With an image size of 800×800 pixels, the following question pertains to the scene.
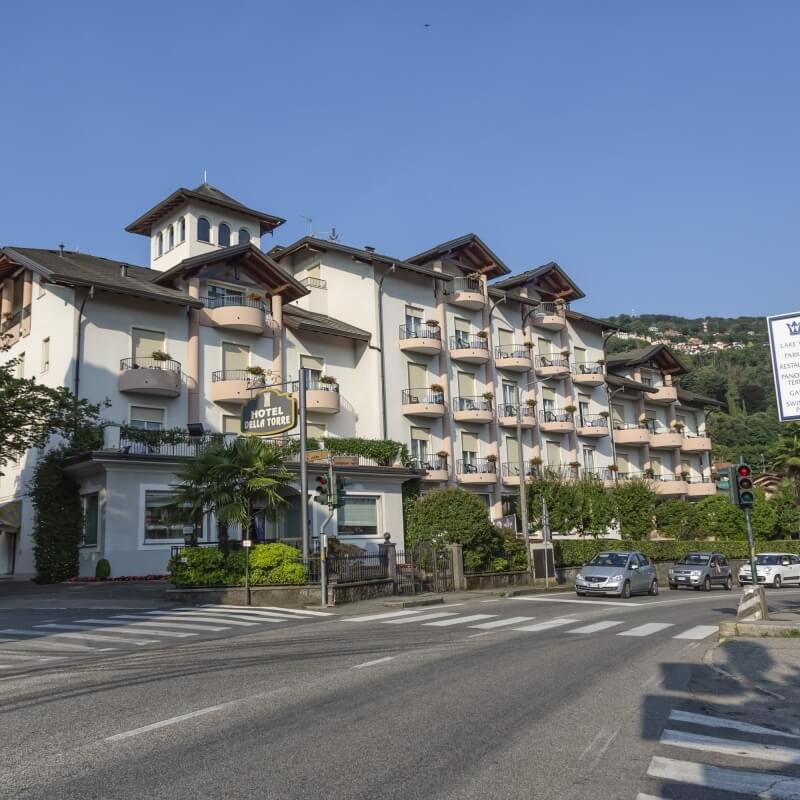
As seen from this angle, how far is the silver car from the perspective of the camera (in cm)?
2744

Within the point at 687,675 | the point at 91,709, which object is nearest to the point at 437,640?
the point at 687,675

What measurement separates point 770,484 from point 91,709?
68.6 m

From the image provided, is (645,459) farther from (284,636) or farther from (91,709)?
(91,709)

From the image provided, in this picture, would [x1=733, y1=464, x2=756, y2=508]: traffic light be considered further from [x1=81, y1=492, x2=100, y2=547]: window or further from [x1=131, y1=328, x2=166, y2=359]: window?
[x1=131, y1=328, x2=166, y2=359]: window

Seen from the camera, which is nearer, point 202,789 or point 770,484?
point 202,789

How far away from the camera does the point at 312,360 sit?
39969mm

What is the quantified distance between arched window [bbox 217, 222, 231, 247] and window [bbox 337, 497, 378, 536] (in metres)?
15.6

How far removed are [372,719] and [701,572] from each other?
97.9ft

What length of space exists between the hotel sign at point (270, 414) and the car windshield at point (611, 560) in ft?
37.7

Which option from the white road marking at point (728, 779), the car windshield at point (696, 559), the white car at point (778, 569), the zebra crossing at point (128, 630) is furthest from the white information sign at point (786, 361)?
the white car at point (778, 569)

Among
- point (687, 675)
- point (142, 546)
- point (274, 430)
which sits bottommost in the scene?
point (687, 675)

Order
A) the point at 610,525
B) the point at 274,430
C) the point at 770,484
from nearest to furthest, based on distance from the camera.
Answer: the point at 274,430 → the point at 610,525 → the point at 770,484

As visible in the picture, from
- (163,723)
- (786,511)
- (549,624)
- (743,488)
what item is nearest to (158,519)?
(549,624)

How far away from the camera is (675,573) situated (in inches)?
1389
